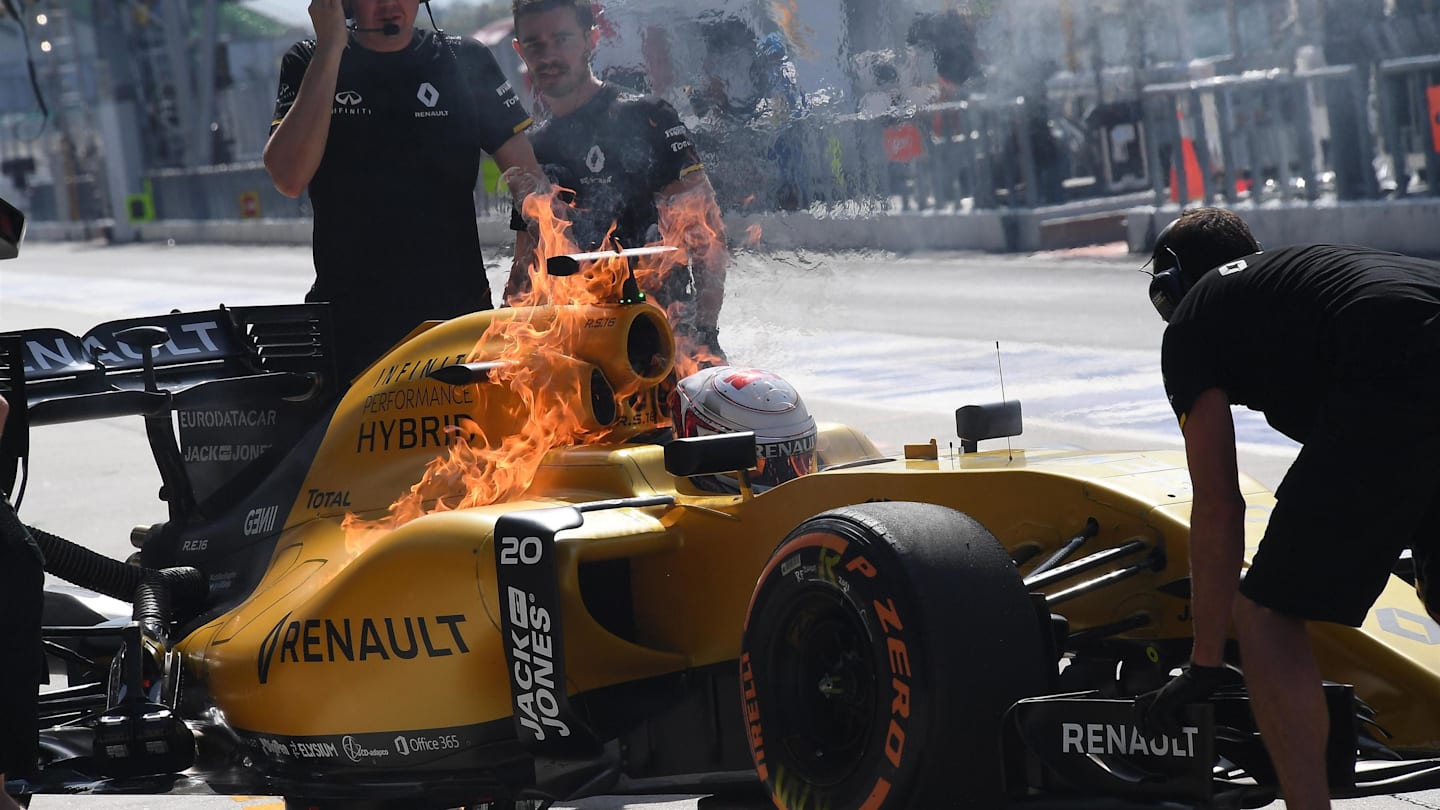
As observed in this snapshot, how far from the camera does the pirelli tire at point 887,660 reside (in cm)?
348

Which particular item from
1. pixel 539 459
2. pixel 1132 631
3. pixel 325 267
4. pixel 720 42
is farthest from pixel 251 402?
pixel 1132 631

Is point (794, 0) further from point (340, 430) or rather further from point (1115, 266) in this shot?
point (1115, 266)

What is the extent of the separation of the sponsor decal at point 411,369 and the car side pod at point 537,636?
95cm

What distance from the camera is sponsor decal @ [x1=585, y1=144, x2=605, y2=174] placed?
593cm

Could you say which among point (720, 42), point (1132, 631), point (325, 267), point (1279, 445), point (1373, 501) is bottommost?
point (1279, 445)

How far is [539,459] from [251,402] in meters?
1.50

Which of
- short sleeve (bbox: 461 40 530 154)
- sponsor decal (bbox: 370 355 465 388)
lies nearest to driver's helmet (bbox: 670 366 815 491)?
sponsor decal (bbox: 370 355 465 388)

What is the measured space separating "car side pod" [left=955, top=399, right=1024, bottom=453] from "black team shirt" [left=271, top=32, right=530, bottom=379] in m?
2.10

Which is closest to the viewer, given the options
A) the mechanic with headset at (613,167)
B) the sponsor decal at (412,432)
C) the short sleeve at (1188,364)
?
the short sleeve at (1188,364)

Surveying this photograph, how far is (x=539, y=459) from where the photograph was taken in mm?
4922

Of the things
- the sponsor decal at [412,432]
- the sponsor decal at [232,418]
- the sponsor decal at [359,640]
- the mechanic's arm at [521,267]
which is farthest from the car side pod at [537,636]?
the sponsor decal at [232,418]

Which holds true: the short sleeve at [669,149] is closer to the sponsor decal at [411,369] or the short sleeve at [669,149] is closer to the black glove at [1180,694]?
the sponsor decal at [411,369]

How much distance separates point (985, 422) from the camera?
482 cm

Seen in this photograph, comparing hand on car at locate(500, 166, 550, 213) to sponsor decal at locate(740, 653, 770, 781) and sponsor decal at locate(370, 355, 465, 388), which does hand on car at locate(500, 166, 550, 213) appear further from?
sponsor decal at locate(740, 653, 770, 781)
